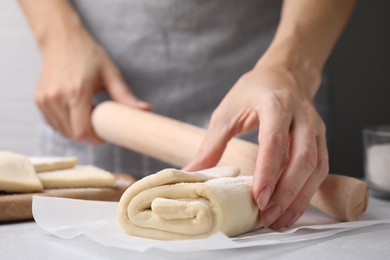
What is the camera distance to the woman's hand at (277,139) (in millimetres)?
931

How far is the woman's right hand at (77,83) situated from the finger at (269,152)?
2.02 feet

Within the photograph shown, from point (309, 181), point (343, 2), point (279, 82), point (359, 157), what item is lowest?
point (359, 157)

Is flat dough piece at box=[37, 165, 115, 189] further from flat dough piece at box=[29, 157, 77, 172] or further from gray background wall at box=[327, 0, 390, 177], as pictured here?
Answer: gray background wall at box=[327, 0, 390, 177]

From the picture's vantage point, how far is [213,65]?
1646 mm

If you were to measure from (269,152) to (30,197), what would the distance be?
41cm

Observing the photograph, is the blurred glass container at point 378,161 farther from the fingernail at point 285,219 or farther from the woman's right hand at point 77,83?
the woman's right hand at point 77,83

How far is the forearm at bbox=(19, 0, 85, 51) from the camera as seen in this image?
1620 millimetres

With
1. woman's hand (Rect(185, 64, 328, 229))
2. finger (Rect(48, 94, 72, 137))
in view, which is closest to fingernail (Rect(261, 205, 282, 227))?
woman's hand (Rect(185, 64, 328, 229))

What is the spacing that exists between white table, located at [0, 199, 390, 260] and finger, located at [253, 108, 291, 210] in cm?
8

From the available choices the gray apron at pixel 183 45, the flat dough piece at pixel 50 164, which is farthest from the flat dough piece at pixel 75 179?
the gray apron at pixel 183 45

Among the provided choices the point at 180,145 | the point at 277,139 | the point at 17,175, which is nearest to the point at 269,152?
the point at 277,139

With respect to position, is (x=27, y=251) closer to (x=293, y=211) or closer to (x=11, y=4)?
(x=293, y=211)

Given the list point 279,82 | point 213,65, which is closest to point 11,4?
point 213,65

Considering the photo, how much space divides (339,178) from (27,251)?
0.53m
